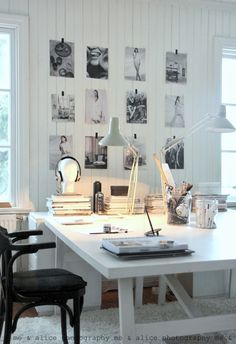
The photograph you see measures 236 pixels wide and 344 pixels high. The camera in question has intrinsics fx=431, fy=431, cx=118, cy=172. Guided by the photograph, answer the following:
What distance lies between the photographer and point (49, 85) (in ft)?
11.0

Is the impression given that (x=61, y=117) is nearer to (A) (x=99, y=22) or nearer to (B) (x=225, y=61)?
(A) (x=99, y=22)

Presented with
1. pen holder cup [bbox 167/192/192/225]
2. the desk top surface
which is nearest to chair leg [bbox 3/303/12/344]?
the desk top surface

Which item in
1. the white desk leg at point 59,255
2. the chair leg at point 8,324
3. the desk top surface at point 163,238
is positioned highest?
the desk top surface at point 163,238

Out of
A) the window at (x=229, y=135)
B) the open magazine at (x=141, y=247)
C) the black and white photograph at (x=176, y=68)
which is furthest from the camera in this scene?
the window at (x=229, y=135)

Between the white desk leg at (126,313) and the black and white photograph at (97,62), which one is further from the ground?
the black and white photograph at (97,62)

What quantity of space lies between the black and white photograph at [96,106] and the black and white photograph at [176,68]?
23.8 inches

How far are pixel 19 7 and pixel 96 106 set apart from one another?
941mm

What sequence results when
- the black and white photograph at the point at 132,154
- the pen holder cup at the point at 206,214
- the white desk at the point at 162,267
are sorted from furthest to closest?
the black and white photograph at the point at 132,154 < the pen holder cup at the point at 206,214 < the white desk at the point at 162,267

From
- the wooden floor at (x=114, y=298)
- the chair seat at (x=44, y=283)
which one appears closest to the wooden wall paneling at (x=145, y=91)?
the wooden floor at (x=114, y=298)

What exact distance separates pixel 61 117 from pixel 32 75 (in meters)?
0.39

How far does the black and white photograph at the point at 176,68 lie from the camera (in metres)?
3.65

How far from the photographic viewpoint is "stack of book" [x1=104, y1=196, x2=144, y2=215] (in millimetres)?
3141

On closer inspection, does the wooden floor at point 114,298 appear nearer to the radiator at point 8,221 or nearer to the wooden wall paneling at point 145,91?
the radiator at point 8,221

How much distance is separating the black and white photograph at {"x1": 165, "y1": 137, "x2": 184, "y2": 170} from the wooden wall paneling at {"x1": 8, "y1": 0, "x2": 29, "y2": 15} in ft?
5.03
